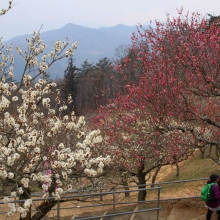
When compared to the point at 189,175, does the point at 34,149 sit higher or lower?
higher

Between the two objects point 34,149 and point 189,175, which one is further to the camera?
point 189,175

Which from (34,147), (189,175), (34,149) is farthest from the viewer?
(189,175)

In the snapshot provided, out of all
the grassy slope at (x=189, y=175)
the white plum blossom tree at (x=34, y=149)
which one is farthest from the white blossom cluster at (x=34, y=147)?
the grassy slope at (x=189, y=175)

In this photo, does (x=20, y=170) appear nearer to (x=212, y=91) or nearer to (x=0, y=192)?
(x=0, y=192)

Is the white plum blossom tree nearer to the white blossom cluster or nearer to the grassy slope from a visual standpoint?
the white blossom cluster

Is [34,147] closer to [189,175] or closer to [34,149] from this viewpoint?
[34,149]

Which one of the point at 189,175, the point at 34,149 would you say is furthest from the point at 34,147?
the point at 189,175

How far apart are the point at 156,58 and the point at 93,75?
148 feet

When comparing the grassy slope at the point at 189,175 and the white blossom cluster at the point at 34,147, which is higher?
the white blossom cluster at the point at 34,147

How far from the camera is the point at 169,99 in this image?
310 inches

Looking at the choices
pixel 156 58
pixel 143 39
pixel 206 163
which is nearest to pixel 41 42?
pixel 156 58

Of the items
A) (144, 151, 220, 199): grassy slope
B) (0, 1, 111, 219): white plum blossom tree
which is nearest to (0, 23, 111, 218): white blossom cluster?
(0, 1, 111, 219): white plum blossom tree

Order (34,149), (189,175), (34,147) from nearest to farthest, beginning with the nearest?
(34,149), (34,147), (189,175)

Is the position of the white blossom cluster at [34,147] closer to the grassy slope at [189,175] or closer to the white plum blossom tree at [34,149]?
the white plum blossom tree at [34,149]
